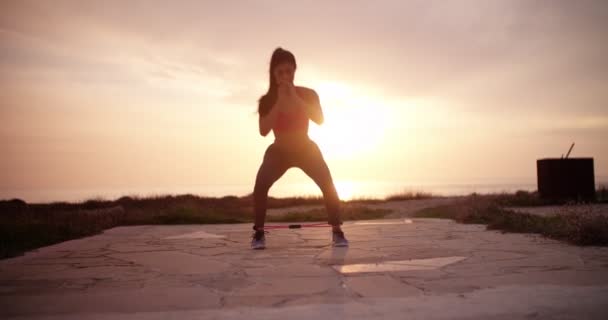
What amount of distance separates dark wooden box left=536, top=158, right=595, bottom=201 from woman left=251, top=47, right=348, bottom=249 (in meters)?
6.43

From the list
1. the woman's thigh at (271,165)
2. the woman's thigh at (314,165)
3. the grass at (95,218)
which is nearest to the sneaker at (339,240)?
the woman's thigh at (314,165)

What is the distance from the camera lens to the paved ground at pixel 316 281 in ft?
5.77

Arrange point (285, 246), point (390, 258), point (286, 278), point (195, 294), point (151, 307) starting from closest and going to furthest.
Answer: point (151, 307) → point (195, 294) → point (286, 278) → point (390, 258) → point (285, 246)

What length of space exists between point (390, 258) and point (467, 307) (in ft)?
4.14

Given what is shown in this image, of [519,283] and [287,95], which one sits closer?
[519,283]

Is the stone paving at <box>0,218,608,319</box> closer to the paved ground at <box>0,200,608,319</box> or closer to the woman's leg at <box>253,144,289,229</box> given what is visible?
the paved ground at <box>0,200,608,319</box>

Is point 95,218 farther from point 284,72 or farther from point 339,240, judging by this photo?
point 339,240

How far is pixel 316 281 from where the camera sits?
231 centimetres

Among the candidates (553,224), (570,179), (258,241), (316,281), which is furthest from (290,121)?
(570,179)

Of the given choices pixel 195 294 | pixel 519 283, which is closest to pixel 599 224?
pixel 519 283

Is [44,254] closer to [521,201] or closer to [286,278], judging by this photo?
[286,278]

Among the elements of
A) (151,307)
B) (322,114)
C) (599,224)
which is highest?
(322,114)

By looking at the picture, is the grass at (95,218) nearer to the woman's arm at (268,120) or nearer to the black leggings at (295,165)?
the black leggings at (295,165)

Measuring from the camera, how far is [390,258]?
118 inches
